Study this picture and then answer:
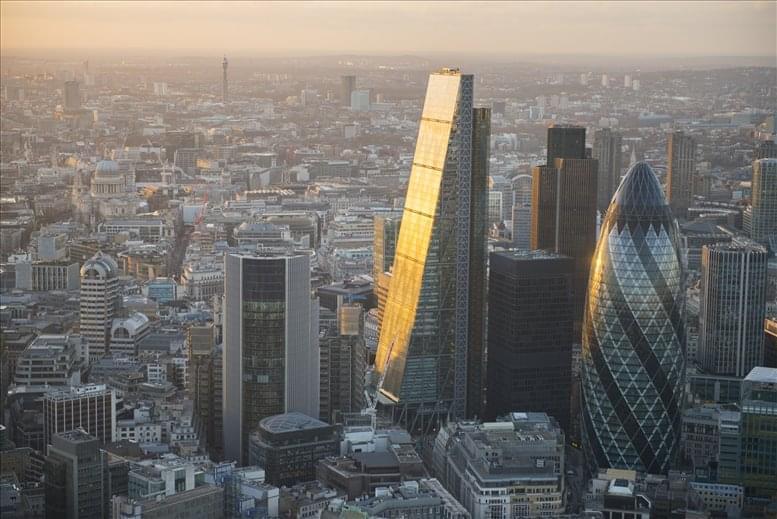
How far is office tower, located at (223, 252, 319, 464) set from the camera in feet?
51.2

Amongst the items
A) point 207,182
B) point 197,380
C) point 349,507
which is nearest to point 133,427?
point 197,380

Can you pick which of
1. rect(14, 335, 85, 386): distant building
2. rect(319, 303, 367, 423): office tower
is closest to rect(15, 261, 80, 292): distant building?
rect(14, 335, 85, 386): distant building

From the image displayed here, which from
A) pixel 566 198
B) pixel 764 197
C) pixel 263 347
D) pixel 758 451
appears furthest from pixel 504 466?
pixel 764 197

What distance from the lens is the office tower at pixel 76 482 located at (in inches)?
514

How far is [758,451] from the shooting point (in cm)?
1442

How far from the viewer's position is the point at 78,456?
13.2 metres

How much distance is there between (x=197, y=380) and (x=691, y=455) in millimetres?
6066

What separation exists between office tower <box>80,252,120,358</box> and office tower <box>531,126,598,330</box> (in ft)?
21.2

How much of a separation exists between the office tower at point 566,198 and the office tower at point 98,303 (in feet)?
21.2

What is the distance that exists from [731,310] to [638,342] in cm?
279

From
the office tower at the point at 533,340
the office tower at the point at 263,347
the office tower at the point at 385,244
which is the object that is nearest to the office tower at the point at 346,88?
the office tower at the point at 385,244

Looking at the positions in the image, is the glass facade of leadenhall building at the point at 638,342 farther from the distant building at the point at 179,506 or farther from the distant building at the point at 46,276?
the distant building at the point at 46,276

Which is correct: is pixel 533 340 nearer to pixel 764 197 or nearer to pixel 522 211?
pixel 522 211

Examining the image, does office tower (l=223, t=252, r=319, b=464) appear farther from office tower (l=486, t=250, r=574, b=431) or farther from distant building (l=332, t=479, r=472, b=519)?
distant building (l=332, t=479, r=472, b=519)
